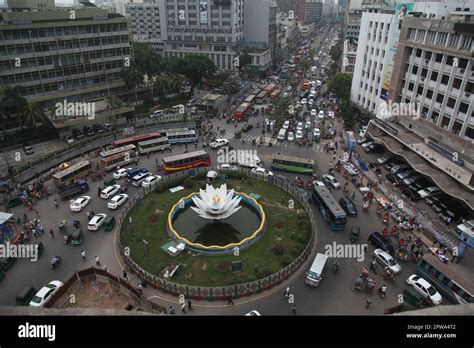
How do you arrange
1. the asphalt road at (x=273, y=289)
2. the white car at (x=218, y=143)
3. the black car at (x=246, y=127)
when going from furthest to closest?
the black car at (x=246, y=127), the white car at (x=218, y=143), the asphalt road at (x=273, y=289)

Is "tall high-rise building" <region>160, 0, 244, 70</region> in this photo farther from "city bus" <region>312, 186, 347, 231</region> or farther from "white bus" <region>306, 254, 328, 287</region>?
"white bus" <region>306, 254, 328, 287</region>

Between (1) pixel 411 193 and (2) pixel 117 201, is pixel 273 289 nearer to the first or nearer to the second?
(2) pixel 117 201

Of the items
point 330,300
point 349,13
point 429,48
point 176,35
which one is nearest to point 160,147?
point 330,300

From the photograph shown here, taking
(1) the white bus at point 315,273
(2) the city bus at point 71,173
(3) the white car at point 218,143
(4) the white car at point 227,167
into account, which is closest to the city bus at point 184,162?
(4) the white car at point 227,167

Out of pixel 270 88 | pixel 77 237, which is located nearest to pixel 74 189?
pixel 77 237

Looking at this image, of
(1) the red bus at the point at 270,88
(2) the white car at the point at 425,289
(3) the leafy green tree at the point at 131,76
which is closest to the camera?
(2) the white car at the point at 425,289

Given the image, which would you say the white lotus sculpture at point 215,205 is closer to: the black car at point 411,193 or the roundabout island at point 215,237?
the roundabout island at point 215,237
